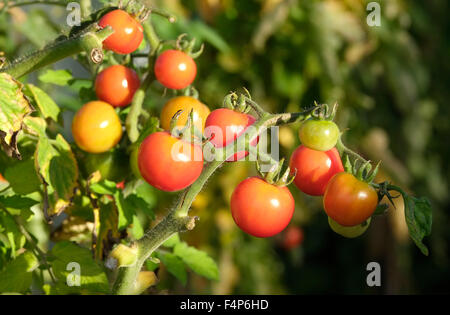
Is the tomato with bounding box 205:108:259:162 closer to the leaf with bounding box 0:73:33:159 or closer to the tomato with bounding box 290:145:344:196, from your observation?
the tomato with bounding box 290:145:344:196

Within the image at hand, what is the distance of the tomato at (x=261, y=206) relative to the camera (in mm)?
645

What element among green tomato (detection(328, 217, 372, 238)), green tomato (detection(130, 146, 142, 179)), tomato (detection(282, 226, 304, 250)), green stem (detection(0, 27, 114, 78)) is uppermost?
tomato (detection(282, 226, 304, 250))

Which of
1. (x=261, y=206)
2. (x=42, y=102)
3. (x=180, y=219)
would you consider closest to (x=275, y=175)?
(x=261, y=206)

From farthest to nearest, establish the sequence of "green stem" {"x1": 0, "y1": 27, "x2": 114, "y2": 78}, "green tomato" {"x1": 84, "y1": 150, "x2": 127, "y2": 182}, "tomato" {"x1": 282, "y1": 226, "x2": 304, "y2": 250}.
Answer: "tomato" {"x1": 282, "y1": 226, "x2": 304, "y2": 250}, "green tomato" {"x1": 84, "y1": 150, "x2": 127, "y2": 182}, "green stem" {"x1": 0, "y1": 27, "x2": 114, "y2": 78}

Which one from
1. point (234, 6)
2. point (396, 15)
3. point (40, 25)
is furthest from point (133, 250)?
point (396, 15)

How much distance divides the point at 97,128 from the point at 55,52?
0.17 m

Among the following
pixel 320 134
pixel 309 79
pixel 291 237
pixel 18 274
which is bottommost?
pixel 18 274

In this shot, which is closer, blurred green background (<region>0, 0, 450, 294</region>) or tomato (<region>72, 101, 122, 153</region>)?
tomato (<region>72, 101, 122, 153</region>)

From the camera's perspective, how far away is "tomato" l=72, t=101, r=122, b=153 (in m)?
0.75

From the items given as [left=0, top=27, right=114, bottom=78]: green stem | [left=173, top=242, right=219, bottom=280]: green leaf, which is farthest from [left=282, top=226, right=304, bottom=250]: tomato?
[left=0, top=27, right=114, bottom=78]: green stem

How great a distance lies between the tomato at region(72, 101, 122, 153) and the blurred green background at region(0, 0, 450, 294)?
488 millimetres

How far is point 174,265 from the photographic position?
83 cm

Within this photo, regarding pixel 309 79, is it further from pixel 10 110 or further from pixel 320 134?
pixel 10 110
